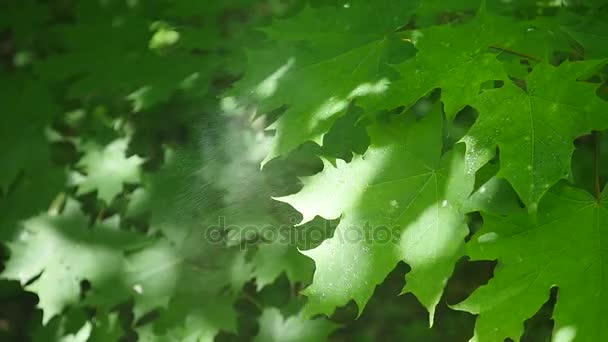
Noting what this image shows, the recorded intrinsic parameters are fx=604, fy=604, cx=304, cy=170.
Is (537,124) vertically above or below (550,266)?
above

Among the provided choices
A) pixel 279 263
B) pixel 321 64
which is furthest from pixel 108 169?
pixel 321 64

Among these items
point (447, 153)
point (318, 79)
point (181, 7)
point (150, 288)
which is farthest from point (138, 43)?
point (447, 153)

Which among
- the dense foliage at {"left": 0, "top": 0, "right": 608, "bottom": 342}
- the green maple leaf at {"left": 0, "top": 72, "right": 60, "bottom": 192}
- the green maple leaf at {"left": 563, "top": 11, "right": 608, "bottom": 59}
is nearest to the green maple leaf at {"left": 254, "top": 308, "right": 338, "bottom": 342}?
the dense foliage at {"left": 0, "top": 0, "right": 608, "bottom": 342}

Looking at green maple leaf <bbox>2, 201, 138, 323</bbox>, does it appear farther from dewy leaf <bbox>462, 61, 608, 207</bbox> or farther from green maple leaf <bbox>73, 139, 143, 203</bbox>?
dewy leaf <bbox>462, 61, 608, 207</bbox>

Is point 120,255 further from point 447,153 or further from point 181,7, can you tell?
point 447,153

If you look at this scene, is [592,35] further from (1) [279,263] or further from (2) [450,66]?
(1) [279,263]

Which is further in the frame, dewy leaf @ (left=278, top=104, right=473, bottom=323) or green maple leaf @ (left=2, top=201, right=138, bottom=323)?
green maple leaf @ (left=2, top=201, right=138, bottom=323)

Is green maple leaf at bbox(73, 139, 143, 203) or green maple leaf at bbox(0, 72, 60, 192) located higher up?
green maple leaf at bbox(73, 139, 143, 203)
